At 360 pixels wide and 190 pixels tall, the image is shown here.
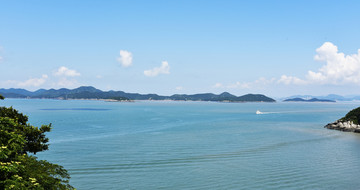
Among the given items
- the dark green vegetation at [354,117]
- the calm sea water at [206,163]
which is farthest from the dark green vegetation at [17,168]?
the dark green vegetation at [354,117]

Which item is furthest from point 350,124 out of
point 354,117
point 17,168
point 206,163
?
point 17,168

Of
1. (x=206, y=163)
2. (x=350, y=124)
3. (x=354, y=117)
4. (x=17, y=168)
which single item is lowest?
(x=206, y=163)

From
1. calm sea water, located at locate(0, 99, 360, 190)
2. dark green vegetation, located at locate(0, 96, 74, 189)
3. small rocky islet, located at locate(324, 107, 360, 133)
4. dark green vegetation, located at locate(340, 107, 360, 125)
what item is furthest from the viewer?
dark green vegetation, located at locate(340, 107, 360, 125)

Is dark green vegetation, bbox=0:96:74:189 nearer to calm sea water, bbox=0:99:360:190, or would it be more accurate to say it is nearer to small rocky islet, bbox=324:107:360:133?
calm sea water, bbox=0:99:360:190

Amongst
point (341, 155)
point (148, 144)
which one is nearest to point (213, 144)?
point (148, 144)

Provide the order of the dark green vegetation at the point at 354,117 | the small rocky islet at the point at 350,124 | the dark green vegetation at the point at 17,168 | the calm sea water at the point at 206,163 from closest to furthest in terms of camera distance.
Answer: the dark green vegetation at the point at 17,168 → the calm sea water at the point at 206,163 → the small rocky islet at the point at 350,124 → the dark green vegetation at the point at 354,117

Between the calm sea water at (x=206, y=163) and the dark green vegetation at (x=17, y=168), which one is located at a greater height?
the dark green vegetation at (x=17, y=168)

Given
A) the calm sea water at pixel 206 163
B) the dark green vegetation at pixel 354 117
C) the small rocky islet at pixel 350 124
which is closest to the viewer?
the calm sea water at pixel 206 163

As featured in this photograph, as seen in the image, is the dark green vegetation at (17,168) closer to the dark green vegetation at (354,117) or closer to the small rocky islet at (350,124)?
the small rocky islet at (350,124)

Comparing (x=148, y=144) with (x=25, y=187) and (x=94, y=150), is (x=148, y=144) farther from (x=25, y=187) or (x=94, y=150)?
(x=25, y=187)

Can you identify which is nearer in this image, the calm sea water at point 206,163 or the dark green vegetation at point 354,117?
the calm sea water at point 206,163

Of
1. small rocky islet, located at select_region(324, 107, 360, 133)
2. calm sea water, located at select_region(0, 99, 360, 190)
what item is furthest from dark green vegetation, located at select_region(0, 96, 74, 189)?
small rocky islet, located at select_region(324, 107, 360, 133)

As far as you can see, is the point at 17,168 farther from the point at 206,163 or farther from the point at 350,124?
the point at 350,124

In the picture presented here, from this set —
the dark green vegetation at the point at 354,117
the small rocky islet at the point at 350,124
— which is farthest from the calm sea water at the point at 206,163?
the dark green vegetation at the point at 354,117
